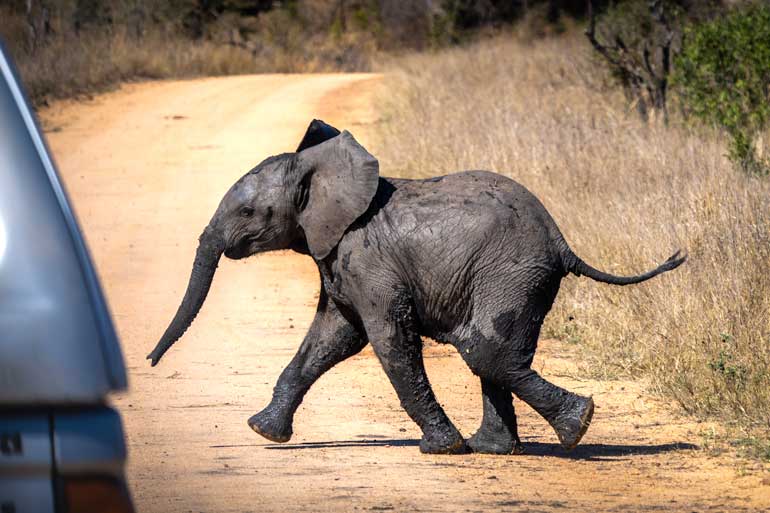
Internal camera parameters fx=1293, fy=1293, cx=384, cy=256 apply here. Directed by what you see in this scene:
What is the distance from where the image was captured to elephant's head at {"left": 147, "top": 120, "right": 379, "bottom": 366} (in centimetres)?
662

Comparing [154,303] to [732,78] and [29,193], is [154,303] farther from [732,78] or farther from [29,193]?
[29,193]

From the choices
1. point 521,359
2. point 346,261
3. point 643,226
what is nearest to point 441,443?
point 521,359

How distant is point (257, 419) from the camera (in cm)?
675

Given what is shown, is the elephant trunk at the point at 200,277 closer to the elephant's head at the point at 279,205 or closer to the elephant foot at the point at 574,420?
the elephant's head at the point at 279,205

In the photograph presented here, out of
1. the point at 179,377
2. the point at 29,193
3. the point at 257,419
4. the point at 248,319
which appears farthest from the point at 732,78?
the point at 29,193

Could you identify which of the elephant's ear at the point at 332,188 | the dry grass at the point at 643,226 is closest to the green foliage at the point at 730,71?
the dry grass at the point at 643,226

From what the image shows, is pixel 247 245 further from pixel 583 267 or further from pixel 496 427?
pixel 583 267

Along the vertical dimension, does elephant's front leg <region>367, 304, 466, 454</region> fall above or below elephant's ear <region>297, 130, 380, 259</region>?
below

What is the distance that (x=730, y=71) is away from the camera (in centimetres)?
1527

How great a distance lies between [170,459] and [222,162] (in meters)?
12.2

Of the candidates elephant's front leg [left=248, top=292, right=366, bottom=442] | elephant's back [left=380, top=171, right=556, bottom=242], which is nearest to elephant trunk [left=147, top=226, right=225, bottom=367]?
elephant's front leg [left=248, top=292, right=366, bottom=442]

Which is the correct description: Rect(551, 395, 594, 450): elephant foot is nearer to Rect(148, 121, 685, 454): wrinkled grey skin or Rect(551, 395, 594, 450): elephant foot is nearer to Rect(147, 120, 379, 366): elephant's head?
Rect(148, 121, 685, 454): wrinkled grey skin

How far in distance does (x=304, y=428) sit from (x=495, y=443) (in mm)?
1255

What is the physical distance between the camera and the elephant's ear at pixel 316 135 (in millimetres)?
7035
